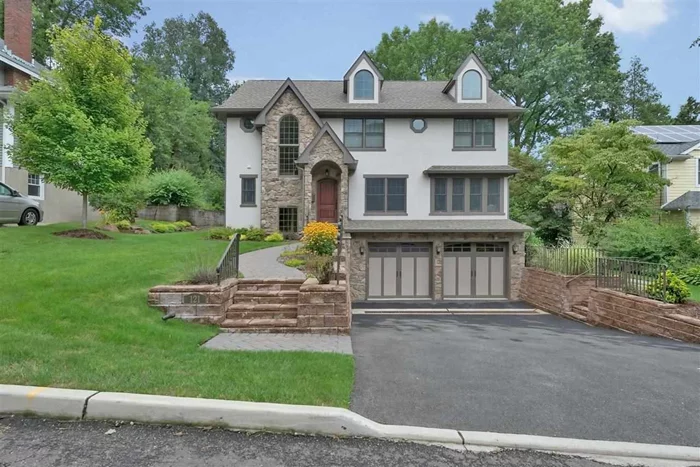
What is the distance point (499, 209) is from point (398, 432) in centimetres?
1688

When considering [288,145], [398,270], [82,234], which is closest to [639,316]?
[398,270]

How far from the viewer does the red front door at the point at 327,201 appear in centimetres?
1831

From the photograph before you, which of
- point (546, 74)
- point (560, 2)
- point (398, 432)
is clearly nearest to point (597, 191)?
point (546, 74)

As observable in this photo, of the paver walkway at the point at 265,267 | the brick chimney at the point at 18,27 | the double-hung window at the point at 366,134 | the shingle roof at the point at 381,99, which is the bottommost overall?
the paver walkway at the point at 265,267

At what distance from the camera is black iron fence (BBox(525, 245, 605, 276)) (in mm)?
13703

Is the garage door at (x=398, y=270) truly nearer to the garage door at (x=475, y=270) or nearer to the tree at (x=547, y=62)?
the garage door at (x=475, y=270)

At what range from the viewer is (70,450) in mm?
3072

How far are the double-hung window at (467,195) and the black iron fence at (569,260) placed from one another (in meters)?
3.32

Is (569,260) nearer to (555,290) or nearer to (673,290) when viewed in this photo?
(555,290)

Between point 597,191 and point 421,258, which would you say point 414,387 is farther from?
point 597,191

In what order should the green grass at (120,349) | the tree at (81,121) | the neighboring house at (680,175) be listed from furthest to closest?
the neighboring house at (680,175), the tree at (81,121), the green grass at (120,349)

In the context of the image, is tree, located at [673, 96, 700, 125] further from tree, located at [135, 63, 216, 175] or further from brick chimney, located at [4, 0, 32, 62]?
brick chimney, located at [4, 0, 32, 62]

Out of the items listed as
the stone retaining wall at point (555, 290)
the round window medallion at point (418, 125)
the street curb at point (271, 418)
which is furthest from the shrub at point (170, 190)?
the street curb at point (271, 418)

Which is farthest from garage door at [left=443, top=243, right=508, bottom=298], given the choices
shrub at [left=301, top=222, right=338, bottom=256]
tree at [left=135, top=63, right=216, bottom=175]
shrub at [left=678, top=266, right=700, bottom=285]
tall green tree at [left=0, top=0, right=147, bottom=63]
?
tall green tree at [left=0, top=0, right=147, bottom=63]
